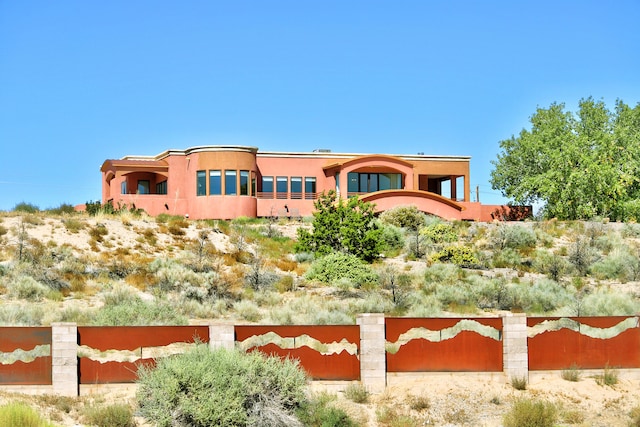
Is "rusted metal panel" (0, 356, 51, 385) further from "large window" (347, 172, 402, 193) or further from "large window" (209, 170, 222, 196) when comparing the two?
"large window" (347, 172, 402, 193)

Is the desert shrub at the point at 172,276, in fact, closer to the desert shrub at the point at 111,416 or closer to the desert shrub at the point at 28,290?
the desert shrub at the point at 28,290

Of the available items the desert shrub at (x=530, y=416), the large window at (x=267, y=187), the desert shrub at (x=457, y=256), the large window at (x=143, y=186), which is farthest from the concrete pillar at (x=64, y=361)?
the large window at (x=143, y=186)

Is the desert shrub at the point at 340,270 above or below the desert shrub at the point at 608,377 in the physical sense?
above

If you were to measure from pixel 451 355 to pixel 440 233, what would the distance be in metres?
27.2

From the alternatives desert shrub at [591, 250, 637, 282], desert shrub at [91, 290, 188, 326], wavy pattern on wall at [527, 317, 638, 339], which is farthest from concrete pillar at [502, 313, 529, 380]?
desert shrub at [591, 250, 637, 282]

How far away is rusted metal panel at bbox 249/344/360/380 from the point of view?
20620mm

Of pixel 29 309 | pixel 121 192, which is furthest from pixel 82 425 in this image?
pixel 121 192

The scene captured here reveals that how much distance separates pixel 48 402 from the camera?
19.0 metres

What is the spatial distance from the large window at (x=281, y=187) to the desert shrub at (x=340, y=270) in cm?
1796

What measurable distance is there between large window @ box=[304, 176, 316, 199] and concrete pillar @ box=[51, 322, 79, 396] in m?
38.0

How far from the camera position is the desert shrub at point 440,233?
47.9 metres

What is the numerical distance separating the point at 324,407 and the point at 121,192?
41724mm

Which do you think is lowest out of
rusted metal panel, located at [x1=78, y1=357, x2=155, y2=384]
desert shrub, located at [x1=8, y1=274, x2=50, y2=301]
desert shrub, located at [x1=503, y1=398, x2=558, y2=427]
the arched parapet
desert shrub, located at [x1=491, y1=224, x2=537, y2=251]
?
desert shrub, located at [x1=503, y1=398, x2=558, y2=427]

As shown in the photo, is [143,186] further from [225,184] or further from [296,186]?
[296,186]
